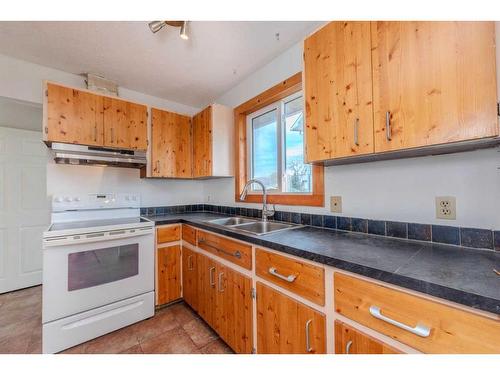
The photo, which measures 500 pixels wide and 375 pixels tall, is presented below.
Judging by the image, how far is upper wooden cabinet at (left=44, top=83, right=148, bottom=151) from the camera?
185 cm

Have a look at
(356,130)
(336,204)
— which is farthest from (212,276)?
(356,130)

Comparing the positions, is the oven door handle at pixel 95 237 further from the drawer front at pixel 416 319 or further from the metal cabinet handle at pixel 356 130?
the metal cabinet handle at pixel 356 130

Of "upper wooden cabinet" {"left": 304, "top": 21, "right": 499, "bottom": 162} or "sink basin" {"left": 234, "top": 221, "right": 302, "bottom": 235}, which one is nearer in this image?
"upper wooden cabinet" {"left": 304, "top": 21, "right": 499, "bottom": 162}

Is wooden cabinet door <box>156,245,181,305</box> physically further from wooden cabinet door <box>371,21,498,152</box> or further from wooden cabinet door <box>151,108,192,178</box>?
wooden cabinet door <box>371,21,498,152</box>

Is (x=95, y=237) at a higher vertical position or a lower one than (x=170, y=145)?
lower

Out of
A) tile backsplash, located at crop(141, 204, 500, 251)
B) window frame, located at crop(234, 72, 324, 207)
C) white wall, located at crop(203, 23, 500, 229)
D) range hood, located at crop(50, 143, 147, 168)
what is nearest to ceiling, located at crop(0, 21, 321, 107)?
window frame, located at crop(234, 72, 324, 207)

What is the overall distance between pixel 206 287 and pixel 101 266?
873 mm

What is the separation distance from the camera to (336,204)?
1517mm

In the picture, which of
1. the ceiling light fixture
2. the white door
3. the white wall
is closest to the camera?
the white wall

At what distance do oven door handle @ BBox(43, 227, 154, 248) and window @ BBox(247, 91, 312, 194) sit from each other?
4.02 feet

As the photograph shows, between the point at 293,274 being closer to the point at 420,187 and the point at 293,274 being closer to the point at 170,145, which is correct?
the point at 420,187

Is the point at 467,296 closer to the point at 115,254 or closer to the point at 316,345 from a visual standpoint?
the point at 316,345

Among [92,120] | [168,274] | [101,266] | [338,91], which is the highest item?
[92,120]
